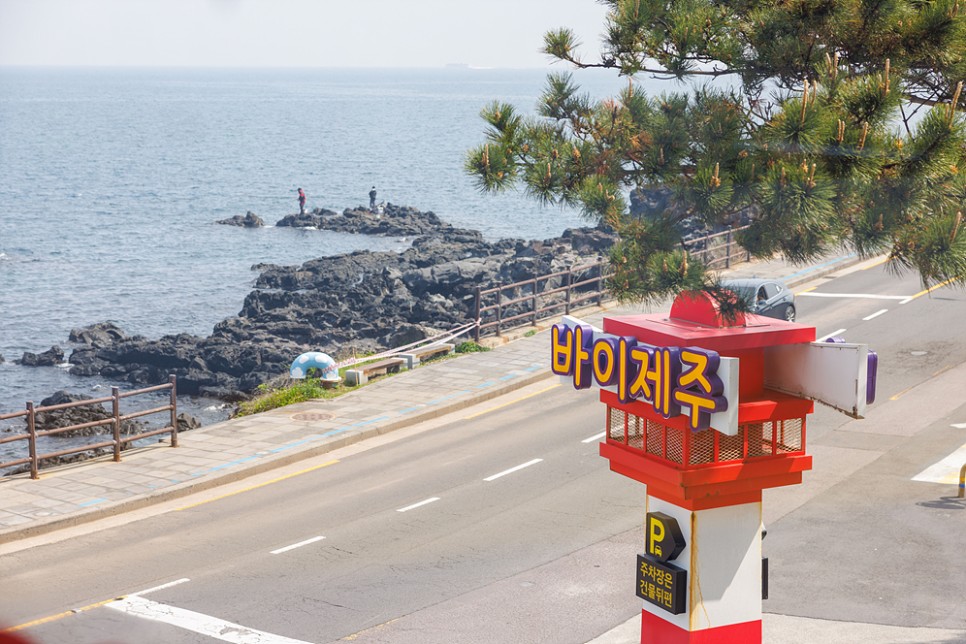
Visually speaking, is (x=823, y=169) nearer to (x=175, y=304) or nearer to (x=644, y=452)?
(x=644, y=452)

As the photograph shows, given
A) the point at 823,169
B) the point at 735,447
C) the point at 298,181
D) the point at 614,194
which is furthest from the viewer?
the point at 298,181

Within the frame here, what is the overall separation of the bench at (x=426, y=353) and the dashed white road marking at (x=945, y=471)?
40.5 feet


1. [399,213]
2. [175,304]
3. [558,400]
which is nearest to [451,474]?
[558,400]

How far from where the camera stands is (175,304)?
5512cm

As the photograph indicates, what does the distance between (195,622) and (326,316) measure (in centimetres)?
3151

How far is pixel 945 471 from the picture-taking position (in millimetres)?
19156

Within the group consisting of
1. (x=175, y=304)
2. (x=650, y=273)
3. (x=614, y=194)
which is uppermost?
(x=614, y=194)

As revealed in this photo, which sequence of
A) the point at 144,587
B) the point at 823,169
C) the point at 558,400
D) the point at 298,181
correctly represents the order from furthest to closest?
the point at 298,181, the point at 558,400, the point at 144,587, the point at 823,169

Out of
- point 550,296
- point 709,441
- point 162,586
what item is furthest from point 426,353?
point 709,441

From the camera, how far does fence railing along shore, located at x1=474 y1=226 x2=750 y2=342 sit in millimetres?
30828

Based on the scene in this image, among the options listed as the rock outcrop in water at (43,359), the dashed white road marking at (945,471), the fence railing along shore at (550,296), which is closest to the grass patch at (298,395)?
the fence railing along shore at (550,296)

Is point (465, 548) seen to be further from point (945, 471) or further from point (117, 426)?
point (945, 471)

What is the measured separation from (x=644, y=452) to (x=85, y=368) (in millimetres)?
32650

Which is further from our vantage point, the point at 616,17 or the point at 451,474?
the point at 451,474
